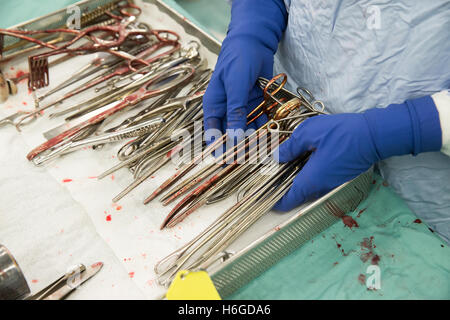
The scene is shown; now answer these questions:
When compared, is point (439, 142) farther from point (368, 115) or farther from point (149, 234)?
point (149, 234)

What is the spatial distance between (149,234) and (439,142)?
29.4 inches

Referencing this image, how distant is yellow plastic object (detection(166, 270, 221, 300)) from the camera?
2.62ft

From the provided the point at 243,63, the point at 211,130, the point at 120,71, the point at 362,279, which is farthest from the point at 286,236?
the point at 120,71

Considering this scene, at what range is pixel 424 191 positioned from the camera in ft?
3.43

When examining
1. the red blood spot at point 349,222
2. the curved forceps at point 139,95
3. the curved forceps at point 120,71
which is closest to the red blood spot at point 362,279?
the red blood spot at point 349,222

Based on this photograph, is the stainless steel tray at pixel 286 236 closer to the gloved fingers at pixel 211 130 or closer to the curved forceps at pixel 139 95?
the gloved fingers at pixel 211 130

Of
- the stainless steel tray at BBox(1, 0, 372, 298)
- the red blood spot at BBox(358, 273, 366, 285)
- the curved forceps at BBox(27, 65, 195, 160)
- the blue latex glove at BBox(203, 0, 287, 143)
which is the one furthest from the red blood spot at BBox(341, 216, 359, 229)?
the curved forceps at BBox(27, 65, 195, 160)

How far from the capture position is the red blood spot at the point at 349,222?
1087mm

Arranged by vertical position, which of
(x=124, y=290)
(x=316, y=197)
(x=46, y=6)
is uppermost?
(x=46, y=6)

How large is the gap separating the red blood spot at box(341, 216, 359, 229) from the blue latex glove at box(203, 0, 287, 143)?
373mm

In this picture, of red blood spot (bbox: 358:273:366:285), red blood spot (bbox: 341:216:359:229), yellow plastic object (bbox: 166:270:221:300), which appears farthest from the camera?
red blood spot (bbox: 341:216:359:229)

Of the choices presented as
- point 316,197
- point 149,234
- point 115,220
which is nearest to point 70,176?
point 115,220

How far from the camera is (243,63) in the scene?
1.11 metres

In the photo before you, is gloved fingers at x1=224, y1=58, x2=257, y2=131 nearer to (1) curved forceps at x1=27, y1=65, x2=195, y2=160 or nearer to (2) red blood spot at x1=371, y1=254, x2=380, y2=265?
(1) curved forceps at x1=27, y1=65, x2=195, y2=160
